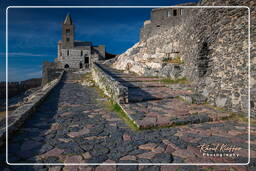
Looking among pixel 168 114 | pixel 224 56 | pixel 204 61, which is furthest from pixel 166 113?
pixel 204 61

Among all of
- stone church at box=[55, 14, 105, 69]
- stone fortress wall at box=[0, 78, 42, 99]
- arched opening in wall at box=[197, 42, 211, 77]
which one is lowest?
stone fortress wall at box=[0, 78, 42, 99]

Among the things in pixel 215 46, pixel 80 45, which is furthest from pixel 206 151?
pixel 80 45

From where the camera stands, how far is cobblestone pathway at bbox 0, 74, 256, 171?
281 cm

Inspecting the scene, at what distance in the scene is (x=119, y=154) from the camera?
3.00 meters

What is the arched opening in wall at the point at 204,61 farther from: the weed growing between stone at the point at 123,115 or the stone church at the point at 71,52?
the stone church at the point at 71,52

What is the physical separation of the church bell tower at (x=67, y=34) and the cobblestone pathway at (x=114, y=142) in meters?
44.9

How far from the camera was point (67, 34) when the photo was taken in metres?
46.2

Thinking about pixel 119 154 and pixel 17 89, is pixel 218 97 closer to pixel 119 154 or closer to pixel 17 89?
pixel 119 154

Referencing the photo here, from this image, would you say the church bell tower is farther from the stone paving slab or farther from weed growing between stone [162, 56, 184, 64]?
the stone paving slab

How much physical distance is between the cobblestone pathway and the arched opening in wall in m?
3.11

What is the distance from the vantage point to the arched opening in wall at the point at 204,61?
6.98 meters

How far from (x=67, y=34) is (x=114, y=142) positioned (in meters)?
48.0

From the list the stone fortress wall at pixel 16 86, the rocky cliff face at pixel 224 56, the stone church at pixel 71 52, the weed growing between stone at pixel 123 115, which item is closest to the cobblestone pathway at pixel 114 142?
the weed growing between stone at pixel 123 115

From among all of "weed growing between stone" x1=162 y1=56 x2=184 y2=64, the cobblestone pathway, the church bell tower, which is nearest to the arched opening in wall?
the cobblestone pathway
